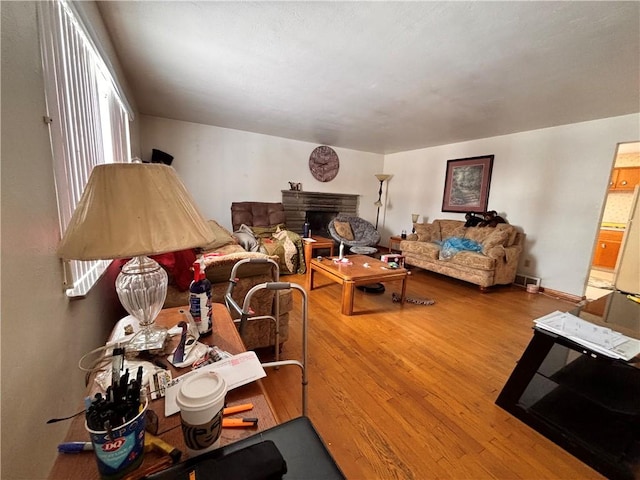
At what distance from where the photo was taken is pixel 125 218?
1.93 ft

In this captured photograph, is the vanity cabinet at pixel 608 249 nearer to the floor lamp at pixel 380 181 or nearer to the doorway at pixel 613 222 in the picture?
the doorway at pixel 613 222

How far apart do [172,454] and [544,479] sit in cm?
152

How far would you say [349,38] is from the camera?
166cm

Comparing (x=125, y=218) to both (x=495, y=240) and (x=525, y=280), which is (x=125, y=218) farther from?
(x=525, y=280)

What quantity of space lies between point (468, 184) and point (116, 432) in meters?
4.91

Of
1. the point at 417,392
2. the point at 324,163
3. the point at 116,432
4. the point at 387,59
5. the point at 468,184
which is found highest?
the point at 387,59

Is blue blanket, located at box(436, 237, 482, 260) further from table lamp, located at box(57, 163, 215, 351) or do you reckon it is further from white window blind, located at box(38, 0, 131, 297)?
white window blind, located at box(38, 0, 131, 297)

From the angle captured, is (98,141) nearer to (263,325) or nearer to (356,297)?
(263,325)

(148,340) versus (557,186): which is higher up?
(557,186)

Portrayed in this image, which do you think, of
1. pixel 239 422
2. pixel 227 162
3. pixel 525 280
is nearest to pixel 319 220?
pixel 227 162

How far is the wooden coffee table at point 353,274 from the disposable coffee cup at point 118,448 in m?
2.09

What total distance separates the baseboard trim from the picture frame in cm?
139

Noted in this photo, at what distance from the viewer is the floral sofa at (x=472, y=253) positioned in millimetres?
3212

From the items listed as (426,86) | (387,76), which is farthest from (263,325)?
(426,86)
